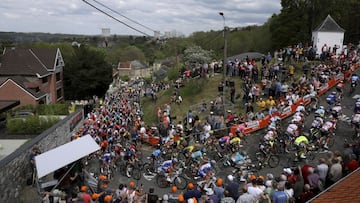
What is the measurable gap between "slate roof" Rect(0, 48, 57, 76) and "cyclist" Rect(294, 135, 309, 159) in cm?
4056

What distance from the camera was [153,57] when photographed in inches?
6240

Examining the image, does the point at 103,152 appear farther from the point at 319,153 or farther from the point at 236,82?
the point at 236,82

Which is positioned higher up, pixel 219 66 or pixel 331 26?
pixel 331 26

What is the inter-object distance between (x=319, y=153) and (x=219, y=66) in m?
19.5

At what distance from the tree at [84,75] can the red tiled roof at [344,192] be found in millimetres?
50229

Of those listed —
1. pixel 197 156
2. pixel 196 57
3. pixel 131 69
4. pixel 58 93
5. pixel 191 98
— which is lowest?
pixel 131 69

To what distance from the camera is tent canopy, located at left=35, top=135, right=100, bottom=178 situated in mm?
12320

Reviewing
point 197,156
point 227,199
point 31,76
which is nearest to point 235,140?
point 197,156

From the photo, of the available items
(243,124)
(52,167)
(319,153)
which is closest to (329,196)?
(319,153)

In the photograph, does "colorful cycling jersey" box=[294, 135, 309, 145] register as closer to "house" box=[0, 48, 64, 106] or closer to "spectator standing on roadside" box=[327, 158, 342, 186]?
"spectator standing on roadside" box=[327, 158, 342, 186]

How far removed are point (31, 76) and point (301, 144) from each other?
41.1 m

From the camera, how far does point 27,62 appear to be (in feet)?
161

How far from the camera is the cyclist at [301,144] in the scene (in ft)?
48.8

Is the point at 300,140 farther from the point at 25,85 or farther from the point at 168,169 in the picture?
the point at 25,85
